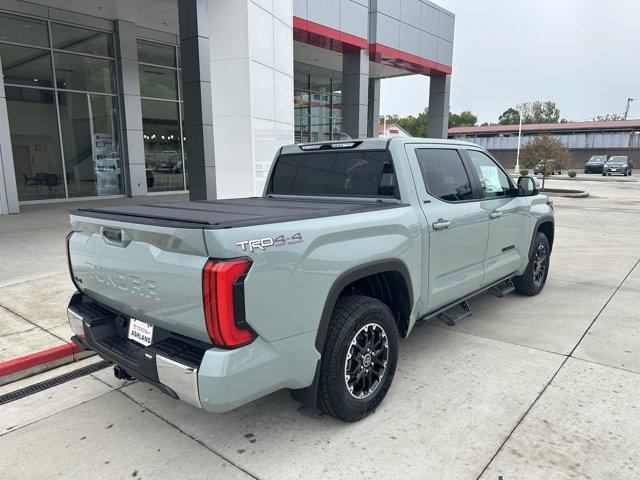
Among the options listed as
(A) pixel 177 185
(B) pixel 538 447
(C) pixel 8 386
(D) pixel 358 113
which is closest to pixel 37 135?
(A) pixel 177 185

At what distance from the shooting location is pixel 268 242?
2381 millimetres

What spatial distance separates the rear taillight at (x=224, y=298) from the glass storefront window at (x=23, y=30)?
1463cm

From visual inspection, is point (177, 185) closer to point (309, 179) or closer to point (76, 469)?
point (309, 179)

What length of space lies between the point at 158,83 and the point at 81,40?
9.48 feet

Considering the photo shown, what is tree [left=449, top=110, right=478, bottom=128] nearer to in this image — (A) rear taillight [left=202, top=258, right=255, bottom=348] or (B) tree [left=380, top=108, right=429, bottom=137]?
(B) tree [left=380, top=108, right=429, bottom=137]

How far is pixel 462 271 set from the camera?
4117 millimetres

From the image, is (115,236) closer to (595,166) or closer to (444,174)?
(444,174)

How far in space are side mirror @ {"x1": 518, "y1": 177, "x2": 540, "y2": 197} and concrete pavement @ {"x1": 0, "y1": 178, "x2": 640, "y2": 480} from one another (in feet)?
5.05

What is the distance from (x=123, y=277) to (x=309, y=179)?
2111mm

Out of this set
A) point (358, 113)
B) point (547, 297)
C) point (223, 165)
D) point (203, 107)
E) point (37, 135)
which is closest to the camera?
point (547, 297)

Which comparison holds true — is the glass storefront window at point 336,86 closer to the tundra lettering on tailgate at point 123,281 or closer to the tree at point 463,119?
the tundra lettering on tailgate at point 123,281

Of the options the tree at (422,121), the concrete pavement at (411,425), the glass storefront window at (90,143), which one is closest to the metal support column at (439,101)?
the glass storefront window at (90,143)

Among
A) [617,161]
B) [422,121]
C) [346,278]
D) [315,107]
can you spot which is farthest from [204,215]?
[422,121]

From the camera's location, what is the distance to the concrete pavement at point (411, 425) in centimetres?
267
